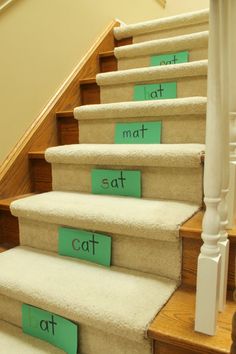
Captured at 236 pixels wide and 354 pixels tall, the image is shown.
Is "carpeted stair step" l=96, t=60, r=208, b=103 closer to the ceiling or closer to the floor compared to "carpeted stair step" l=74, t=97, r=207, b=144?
closer to the ceiling

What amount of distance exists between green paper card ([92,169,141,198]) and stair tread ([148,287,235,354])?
442 millimetres

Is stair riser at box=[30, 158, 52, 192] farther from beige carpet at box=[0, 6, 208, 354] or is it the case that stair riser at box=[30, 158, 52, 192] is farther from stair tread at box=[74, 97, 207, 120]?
stair tread at box=[74, 97, 207, 120]

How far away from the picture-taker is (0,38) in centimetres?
137

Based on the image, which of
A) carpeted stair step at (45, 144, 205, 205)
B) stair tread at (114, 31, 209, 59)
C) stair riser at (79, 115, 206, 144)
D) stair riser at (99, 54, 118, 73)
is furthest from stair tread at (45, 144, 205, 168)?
stair riser at (99, 54, 118, 73)

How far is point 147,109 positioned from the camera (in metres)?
1.30

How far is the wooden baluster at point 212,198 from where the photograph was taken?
2.03ft

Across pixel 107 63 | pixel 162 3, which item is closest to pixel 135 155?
pixel 107 63

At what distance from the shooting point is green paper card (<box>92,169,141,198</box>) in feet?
3.69

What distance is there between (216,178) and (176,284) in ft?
1.20

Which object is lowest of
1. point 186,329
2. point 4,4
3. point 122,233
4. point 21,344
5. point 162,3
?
point 21,344

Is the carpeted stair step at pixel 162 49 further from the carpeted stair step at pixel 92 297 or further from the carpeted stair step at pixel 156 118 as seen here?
the carpeted stair step at pixel 92 297

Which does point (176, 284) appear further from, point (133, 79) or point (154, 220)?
point (133, 79)

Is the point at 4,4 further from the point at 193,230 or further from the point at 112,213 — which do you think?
the point at 193,230

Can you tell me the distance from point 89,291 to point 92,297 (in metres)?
0.03
